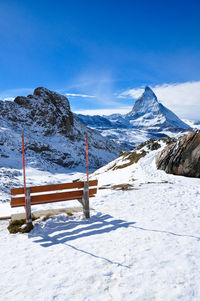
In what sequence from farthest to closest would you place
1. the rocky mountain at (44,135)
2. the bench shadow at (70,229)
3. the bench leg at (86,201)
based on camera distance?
the rocky mountain at (44,135), the bench leg at (86,201), the bench shadow at (70,229)

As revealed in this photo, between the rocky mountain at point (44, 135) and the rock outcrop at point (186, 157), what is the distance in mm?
42444

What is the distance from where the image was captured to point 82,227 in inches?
309

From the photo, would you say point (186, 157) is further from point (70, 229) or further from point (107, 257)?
point (107, 257)

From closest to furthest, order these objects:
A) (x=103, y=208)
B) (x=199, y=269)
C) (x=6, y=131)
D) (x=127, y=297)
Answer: (x=127, y=297) → (x=199, y=269) → (x=103, y=208) → (x=6, y=131)

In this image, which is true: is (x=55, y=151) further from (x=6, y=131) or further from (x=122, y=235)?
(x=122, y=235)

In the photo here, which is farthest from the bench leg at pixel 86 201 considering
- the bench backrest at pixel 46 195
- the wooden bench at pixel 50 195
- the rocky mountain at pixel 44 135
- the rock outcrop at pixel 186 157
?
the rocky mountain at pixel 44 135

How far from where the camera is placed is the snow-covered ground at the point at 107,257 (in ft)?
13.8

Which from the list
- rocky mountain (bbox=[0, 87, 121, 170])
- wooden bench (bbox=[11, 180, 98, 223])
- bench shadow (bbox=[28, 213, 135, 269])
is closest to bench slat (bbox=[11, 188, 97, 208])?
wooden bench (bbox=[11, 180, 98, 223])

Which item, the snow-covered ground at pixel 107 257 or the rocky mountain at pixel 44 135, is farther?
the rocky mountain at pixel 44 135

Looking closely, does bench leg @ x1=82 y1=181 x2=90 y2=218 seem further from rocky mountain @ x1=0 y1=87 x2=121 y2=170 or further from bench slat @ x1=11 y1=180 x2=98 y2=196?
rocky mountain @ x1=0 y1=87 x2=121 y2=170

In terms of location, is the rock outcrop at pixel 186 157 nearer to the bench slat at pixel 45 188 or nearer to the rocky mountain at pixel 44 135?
the bench slat at pixel 45 188

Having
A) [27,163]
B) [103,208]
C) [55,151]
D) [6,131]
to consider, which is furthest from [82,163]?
[103,208]

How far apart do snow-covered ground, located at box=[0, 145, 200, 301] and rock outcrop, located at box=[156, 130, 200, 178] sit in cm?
992

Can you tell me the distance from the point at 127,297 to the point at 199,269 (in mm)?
2030
